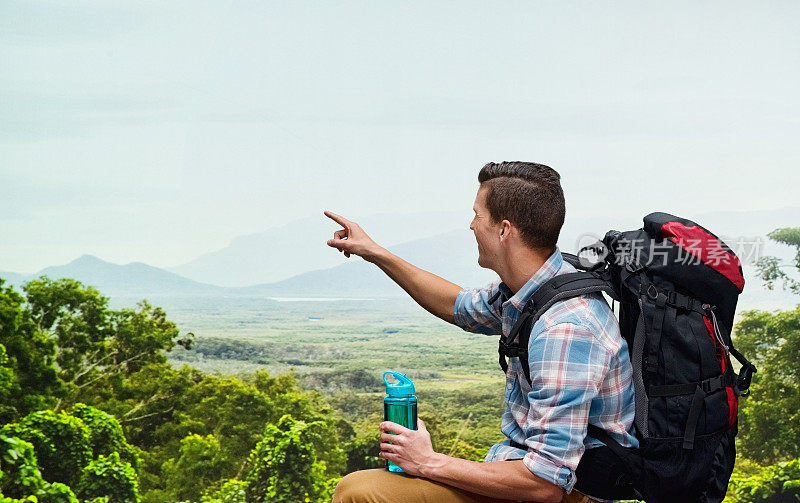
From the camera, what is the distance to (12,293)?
4070 mm

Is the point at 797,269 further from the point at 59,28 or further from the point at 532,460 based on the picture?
the point at 59,28

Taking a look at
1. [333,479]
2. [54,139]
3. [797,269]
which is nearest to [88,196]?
[54,139]

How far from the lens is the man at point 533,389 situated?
1510 millimetres

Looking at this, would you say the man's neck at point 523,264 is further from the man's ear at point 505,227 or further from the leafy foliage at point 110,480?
the leafy foliage at point 110,480

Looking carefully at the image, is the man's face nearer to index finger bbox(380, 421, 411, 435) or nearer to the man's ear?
the man's ear

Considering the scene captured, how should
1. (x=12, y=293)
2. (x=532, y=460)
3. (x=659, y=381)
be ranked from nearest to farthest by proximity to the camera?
(x=532, y=460), (x=659, y=381), (x=12, y=293)

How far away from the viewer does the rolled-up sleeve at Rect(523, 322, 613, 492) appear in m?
1.50

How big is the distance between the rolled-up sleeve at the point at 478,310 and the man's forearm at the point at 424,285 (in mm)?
32

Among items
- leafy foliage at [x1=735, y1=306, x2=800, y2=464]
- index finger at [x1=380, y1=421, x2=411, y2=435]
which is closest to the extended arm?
index finger at [x1=380, y1=421, x2=411, y2=435]

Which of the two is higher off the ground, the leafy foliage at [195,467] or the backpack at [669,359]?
the backpack at [669,359]

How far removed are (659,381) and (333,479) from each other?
296 centimetres

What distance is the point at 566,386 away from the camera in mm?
1506

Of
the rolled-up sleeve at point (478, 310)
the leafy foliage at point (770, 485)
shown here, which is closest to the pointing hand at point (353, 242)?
the rolled-up sleeve at point (478, 310)

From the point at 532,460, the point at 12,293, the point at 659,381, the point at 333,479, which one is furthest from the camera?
the point at 333,479
